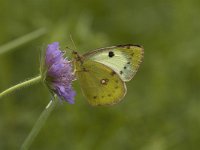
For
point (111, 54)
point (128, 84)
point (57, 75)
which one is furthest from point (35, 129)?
point (128, 84)

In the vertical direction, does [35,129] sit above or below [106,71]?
below

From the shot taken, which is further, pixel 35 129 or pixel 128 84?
pixel 128 84

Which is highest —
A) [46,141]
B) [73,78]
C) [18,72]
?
[18,72]

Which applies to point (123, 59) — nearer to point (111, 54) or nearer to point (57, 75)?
point (111, 54)

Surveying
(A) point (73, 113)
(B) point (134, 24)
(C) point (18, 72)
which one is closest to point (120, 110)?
(A) point (73, 113)

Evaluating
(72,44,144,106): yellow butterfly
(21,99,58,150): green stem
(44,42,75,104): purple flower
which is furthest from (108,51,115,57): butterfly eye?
(21,99,58,150): green stem

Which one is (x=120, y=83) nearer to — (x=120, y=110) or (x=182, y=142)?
(x=120, y=110)

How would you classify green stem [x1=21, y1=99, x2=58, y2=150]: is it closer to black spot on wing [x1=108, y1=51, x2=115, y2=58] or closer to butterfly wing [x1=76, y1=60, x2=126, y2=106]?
butterfly wing [x1=76, y1=60, x2=126, y2=106]
